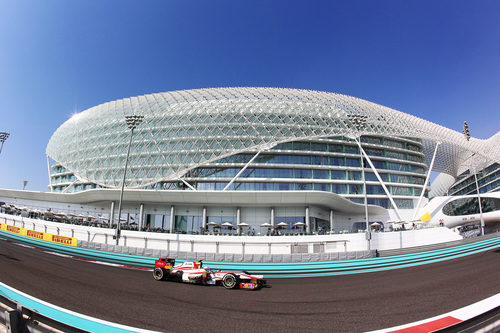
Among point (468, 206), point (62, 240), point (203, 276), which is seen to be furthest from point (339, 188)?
point (62, 240)

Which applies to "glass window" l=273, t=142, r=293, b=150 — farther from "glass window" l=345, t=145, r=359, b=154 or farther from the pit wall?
the pit wall

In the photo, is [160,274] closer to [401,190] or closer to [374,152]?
[374,152]

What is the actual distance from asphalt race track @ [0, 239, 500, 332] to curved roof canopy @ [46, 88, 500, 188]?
30.5 meters

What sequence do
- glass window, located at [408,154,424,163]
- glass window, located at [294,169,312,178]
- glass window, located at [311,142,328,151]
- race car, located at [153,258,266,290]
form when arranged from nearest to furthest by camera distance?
1. race car, located at [153,258,266,290]
2. glass window, located at [294,169,312,178]
3. glass window, located at [311,142,328,151]
4. glass window, located at [408,154,424,163]

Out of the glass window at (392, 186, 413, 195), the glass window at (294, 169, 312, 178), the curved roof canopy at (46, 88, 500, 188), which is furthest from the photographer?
the glass window at (392, 186, 413, 195)

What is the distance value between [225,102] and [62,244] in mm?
30950

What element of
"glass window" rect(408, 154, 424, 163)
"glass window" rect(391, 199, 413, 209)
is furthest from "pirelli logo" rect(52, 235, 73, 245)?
"glass window" rect(408, 154, 424, 163)

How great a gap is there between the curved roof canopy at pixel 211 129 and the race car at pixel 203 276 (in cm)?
2788

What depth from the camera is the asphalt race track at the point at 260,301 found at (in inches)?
236

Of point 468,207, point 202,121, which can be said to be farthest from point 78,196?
point 468,207

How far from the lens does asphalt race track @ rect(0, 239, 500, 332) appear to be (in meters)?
6.00

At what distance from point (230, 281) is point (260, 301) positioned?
106 inches

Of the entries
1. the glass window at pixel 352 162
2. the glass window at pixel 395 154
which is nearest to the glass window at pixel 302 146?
the glass window at pixel 352 162

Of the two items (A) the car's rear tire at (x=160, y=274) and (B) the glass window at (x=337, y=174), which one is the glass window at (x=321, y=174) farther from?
(A) the car's rear tire at (x=160, y=274)
